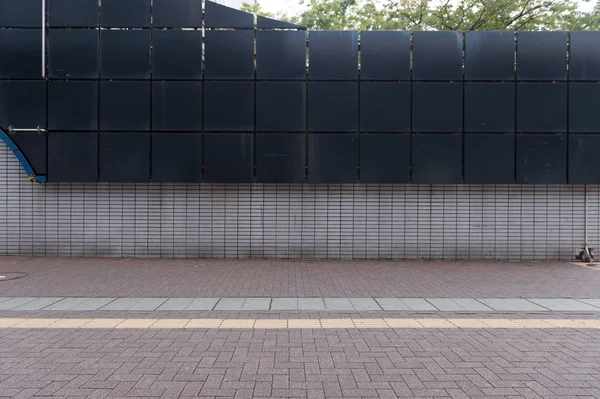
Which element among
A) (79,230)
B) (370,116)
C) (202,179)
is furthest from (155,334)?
(370,116)

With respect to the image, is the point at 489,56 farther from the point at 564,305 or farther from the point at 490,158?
the point at 564,305

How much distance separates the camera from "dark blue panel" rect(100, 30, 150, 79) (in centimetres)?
1091

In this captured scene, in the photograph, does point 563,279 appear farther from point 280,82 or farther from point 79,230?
point 79,230

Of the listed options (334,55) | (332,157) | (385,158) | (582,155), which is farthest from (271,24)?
(582,155)

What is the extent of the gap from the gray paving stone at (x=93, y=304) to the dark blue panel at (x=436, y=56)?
8988 mm

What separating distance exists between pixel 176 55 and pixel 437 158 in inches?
292

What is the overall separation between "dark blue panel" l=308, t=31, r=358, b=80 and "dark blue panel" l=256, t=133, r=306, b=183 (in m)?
1.81

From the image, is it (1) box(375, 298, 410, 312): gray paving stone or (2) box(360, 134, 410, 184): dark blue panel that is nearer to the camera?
(1) box(375, 298, 410, 312): gray paving stone

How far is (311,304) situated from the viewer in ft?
23.5

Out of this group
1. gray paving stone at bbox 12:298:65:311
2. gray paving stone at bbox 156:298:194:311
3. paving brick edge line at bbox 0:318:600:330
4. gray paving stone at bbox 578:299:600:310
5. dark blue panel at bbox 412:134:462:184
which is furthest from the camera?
dark blue panel at bbox 412:134:462:184

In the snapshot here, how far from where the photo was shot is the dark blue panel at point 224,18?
→ 10.9 meters

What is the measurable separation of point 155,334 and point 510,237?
31.6 ft

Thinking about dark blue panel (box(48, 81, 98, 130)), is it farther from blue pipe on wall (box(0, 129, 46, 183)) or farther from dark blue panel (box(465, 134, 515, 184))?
dark blue panel (box(465, 134, 515, 184))

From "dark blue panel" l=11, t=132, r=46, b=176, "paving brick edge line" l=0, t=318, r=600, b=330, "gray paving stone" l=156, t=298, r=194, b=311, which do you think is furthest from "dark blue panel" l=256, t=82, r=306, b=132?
"paving brick edge line" l=0, t=318, r=600, b=330
